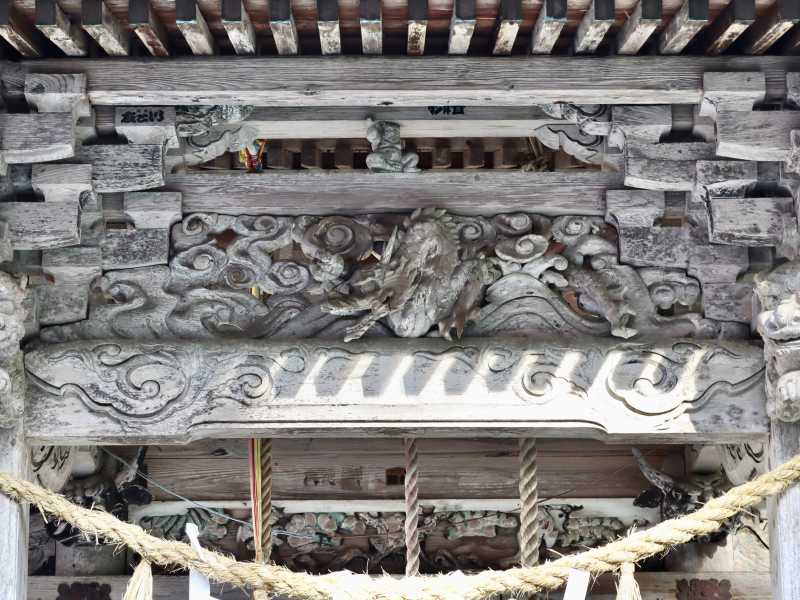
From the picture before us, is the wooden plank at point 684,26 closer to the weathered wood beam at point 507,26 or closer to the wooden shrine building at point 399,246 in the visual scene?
the wooden shrine building at point 399,246

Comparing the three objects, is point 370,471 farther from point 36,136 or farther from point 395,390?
point 36,136

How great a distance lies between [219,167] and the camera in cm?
436

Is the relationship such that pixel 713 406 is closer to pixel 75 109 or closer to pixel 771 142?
pixel 771 142

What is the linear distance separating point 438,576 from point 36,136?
1750mm

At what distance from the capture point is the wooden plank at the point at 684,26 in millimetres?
3406

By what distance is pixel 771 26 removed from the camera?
350cm

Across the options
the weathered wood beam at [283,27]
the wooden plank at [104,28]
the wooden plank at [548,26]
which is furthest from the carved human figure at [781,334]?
the wooden plank at [104,28]

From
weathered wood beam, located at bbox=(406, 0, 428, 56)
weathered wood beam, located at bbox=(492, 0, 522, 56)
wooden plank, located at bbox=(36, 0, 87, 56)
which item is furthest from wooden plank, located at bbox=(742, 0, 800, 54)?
wooden plank, located at bbox=(36, 0, 87, 56)

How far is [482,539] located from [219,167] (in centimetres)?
206

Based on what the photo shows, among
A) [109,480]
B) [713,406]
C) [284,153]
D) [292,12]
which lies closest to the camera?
[292,12]

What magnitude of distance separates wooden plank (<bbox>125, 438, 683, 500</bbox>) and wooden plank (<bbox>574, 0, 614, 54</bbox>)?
2.08m

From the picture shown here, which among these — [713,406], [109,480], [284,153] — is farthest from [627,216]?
[109,480]

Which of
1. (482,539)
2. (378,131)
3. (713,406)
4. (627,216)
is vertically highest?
(378,131)

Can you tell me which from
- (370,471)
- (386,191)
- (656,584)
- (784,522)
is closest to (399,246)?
(386,191)
